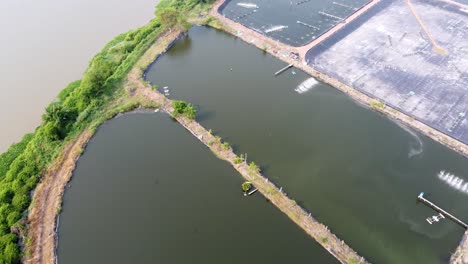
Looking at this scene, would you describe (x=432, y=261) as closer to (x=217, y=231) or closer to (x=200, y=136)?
(x=217, y=231)

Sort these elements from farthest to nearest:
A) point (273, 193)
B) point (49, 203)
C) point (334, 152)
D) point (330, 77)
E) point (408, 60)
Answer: point (408, 60), point (330, 77), point (334, 152), point (49, 203), point (273, 193)

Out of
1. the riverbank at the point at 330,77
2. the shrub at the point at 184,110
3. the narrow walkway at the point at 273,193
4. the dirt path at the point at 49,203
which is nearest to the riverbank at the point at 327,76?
the riverbank at the point at 330,77

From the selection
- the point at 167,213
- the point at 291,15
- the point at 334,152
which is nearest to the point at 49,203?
the point at 167,213

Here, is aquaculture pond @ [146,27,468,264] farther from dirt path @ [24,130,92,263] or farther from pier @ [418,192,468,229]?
dirt path @ [24,130,92,263]

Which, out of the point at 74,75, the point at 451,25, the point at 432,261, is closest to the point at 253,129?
the point at 432,261

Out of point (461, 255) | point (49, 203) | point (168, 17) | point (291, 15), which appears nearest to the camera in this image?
point (461, 255)

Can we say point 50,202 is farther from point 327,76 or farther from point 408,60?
point 408,60
